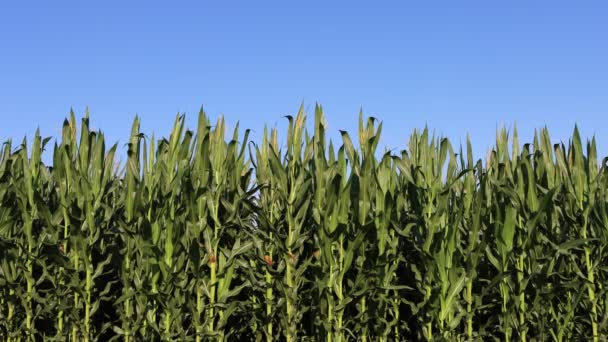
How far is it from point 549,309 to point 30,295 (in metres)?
3.99

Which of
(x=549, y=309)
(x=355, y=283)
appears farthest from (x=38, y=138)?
(x=549, y=309)

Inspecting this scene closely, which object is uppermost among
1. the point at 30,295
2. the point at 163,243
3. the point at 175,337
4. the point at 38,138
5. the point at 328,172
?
the point at 38,138

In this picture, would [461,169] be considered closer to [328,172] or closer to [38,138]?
[328,172]

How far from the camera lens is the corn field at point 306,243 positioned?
490cm

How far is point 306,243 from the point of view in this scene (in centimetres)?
519

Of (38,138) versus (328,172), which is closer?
(328,172)

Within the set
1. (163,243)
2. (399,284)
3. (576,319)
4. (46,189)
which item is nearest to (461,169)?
(399,284)

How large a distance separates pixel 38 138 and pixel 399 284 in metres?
3.19

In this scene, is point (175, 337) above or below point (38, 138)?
below

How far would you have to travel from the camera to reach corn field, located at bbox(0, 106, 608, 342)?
4.90 m

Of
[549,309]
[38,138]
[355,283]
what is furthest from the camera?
[38,138]

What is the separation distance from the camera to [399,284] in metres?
5.24

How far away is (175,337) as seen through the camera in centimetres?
498

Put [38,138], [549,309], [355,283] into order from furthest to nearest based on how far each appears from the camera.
Answer: [38,138]
[549,309]
[355,283]
